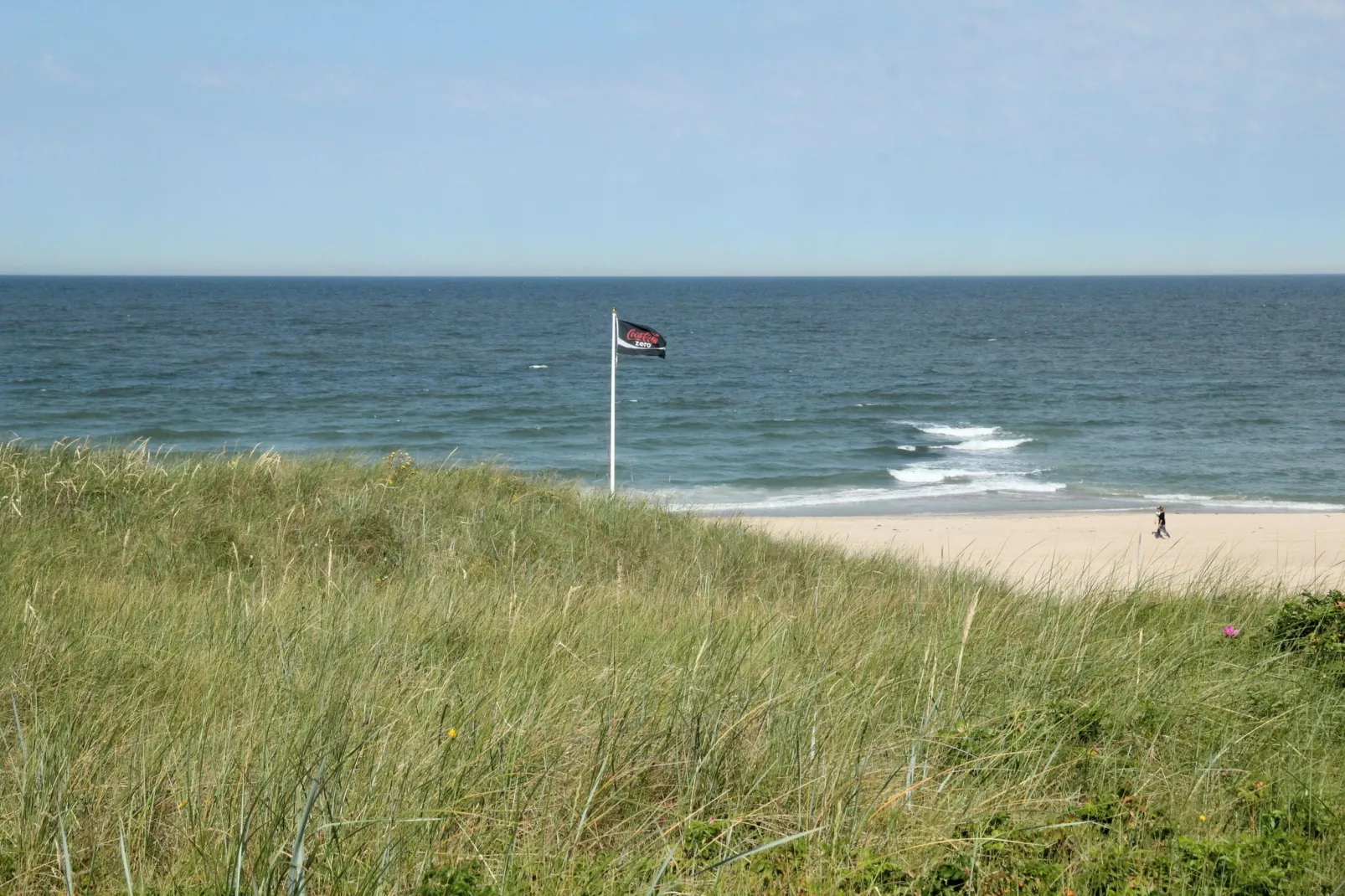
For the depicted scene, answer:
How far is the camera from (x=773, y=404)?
4438 cm

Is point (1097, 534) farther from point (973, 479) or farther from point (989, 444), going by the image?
point (989, 444)

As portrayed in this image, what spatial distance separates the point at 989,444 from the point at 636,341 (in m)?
21.2

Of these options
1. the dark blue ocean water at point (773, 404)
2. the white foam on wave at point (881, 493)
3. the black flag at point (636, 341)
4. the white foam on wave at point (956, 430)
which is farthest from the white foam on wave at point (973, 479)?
the black flag at point (636, 341)

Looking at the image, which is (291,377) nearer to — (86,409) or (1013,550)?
(86,409)

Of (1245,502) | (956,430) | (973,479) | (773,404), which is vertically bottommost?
(1245,502)

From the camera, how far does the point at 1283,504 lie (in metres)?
26.8

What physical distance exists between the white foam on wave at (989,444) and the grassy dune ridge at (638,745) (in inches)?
1141

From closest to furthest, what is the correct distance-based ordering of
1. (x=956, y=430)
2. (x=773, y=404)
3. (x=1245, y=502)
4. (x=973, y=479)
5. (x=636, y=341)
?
(x=636, y=341), (x=1245, y=502), (x=973, y=479), (x=956, y=430), (x=773, y=404)

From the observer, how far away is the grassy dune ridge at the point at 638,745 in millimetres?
2902

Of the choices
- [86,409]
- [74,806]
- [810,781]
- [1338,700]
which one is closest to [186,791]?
[74,806]

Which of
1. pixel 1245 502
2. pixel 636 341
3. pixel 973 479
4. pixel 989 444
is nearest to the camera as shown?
pixel 636 341

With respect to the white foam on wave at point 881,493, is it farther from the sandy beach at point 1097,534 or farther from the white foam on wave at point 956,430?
the white foam on wave at point 956,430

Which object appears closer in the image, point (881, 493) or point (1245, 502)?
point (1245, 502)

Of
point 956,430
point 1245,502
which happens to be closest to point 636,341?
point 1245,502
